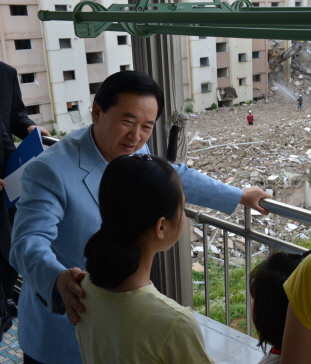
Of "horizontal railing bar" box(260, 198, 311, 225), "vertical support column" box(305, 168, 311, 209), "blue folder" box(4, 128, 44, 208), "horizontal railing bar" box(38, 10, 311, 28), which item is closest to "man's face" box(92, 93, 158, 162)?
"horizontal railing bar" box(38, 10, 311, 28)

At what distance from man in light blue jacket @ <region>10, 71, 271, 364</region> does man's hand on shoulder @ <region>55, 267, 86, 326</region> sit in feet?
0.43

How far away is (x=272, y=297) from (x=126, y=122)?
0.61 meters

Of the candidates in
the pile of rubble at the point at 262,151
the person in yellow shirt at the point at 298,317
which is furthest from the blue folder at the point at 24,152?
the person in yellow shirt at the point at 298,317

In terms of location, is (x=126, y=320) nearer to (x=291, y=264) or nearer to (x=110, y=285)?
(x=110, y=285)

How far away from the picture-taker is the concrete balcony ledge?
5.09 feet

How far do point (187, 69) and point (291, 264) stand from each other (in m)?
1.32

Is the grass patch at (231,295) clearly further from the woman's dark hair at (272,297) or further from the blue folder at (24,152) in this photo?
the woman's dark hair at (272,297)

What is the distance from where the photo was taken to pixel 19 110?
8.18ft

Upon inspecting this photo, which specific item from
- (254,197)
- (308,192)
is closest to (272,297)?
(254,197)

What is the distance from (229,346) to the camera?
1.61m

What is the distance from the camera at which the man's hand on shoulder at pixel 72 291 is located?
3.25 feet

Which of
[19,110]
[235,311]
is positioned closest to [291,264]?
[235,311]

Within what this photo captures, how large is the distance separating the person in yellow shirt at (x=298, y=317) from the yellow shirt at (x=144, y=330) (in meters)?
0.16

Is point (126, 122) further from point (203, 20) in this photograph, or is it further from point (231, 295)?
point (231, 295)
